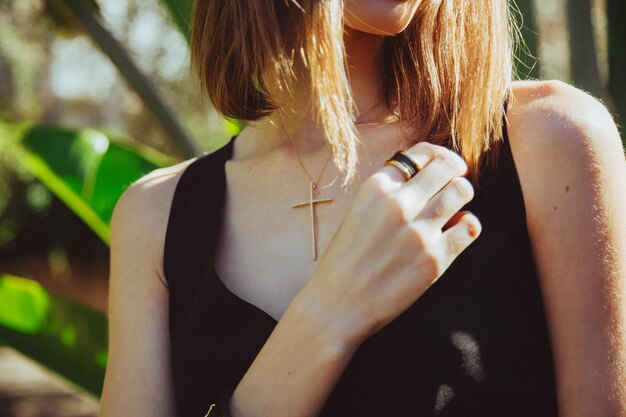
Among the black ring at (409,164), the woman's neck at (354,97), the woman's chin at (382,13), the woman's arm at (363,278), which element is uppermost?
the woman's chin at (382,13)

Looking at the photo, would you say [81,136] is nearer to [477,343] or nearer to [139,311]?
[139,311]

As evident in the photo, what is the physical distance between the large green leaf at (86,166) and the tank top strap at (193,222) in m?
0.90

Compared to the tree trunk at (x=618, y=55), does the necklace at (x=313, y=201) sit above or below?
above

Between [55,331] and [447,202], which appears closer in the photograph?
[447,202]

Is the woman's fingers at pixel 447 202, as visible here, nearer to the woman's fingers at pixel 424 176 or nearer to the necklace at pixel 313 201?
the woman's fingers at pixel 424 176

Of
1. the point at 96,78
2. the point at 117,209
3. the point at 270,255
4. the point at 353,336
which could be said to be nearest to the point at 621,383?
the point at 353,336

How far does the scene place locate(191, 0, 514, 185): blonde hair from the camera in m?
1.05

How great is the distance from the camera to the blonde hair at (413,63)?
1053 mm

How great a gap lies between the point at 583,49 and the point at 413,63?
101 centimetres

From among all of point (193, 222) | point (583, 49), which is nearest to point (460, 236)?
point (193, 222)

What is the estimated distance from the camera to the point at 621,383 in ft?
2.94

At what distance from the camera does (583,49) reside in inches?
76.3

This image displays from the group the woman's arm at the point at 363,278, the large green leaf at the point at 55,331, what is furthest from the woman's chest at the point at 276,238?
the large green leaf at the point at 55,331

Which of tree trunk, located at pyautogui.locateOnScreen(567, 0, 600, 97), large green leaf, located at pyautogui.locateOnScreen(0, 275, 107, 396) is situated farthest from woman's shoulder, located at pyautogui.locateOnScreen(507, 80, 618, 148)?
large green leaf, located at pyautogui.locateOnScreen(0, 275, 107, 396)
